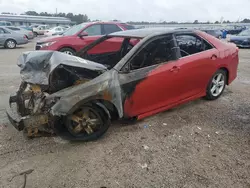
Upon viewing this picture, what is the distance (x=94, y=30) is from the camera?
9008mm

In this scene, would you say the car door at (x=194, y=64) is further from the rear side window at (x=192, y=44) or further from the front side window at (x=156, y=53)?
the front side window at (x=156, y=53)

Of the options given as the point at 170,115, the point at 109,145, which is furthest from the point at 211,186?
the point at 170,115

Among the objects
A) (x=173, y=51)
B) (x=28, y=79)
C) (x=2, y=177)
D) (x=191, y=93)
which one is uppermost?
(x=173, y=51)

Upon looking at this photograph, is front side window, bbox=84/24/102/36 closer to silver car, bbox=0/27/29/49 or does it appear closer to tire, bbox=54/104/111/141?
tire, bbox=54/104/111/141

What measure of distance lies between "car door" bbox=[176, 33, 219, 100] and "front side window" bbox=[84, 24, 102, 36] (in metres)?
5.31

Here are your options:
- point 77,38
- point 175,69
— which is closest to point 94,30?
point 77,38

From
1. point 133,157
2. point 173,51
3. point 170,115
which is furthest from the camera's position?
point 170,115

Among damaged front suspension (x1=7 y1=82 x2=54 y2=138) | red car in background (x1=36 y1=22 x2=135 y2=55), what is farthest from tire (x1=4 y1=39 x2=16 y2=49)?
damaged front suspension (x1=7 y1=82 x2=54 y2=138)

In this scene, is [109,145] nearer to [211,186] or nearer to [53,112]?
[53,112]

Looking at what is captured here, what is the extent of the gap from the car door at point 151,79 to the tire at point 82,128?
372 mm

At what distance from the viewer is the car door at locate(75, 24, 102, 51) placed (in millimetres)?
8633

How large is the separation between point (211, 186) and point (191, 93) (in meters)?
2.09

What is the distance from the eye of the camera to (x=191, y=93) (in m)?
4.29

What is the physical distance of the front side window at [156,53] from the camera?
3705 millimetres
